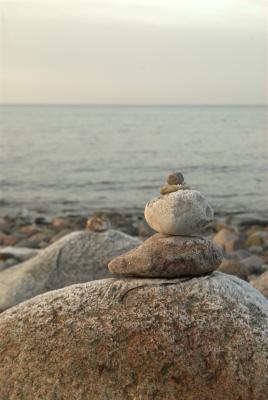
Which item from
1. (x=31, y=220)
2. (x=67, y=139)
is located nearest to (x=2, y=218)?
(x=31, y=220)

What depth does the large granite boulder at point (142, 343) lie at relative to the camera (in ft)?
16.4

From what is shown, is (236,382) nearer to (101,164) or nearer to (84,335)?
(84,335)

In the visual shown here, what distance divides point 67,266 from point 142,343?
4.20 metres

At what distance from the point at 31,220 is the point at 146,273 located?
15.7 metres

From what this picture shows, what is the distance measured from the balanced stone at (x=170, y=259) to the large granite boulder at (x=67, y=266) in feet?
12.0

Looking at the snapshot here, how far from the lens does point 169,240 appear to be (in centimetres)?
548

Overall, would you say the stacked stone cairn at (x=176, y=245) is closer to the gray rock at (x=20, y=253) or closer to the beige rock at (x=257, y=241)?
the gray rock at (x=20, y=253)

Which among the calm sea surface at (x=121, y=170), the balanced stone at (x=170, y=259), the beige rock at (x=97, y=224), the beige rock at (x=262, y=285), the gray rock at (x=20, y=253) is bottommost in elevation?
the calm sea surface at (x=121, y=170)

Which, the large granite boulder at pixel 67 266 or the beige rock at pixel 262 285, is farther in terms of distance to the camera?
the large granite boulder at pixel 67 266

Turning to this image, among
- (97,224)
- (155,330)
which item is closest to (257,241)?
(97,224)

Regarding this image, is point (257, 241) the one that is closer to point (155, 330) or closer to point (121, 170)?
point (155, 330)

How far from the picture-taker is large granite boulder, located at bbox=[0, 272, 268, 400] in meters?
4.99

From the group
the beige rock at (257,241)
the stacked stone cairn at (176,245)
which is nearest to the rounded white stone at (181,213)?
the stacked stone cairn at (176,245)

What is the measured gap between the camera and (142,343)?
201 inches
